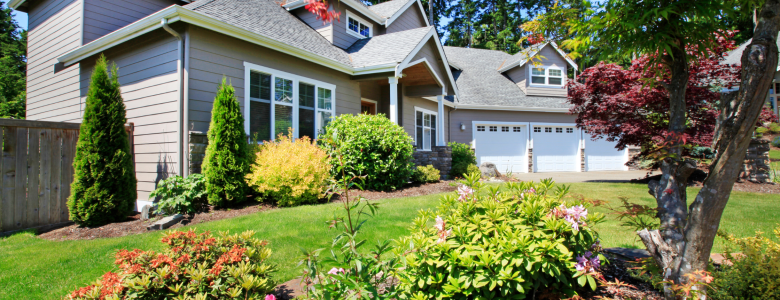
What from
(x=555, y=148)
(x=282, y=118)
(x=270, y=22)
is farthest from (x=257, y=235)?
(x=555, y=148)

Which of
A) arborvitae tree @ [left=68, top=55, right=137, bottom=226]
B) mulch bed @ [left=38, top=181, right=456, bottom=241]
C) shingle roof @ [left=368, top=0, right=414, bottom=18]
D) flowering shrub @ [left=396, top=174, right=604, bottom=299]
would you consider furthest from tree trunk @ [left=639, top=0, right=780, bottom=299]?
shingle roof @ [left=368, top=0, right=414, bottom=18]

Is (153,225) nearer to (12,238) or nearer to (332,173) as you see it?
(12,238)

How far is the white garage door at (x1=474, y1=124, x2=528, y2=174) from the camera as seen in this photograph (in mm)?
16078

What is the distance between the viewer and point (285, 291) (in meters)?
2.57

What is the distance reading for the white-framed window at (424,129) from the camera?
12868 millimetres

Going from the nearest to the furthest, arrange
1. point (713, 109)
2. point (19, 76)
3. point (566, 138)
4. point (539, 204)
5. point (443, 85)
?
point (539, 204)
point (713, 109)
point (443, 85)
point (566, 138)
point (19, 76)

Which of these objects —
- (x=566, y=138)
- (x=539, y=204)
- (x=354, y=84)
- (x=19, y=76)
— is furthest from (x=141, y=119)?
(x=19, y=76)

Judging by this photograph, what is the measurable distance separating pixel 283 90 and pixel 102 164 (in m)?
3.59

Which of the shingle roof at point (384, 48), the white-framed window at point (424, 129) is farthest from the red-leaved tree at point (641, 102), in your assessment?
the white-framed window at point (424, 129)

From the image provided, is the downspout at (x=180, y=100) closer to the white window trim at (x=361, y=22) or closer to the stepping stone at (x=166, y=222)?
the stepping stone at (x=166, y=222)

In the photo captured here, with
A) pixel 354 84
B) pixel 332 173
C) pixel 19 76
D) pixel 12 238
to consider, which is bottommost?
pixel 12 238

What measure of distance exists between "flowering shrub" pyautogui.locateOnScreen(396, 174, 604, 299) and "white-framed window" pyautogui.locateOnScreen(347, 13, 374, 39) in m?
10.6

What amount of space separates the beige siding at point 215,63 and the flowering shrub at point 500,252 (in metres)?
5.83

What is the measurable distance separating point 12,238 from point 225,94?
342 centimetres
